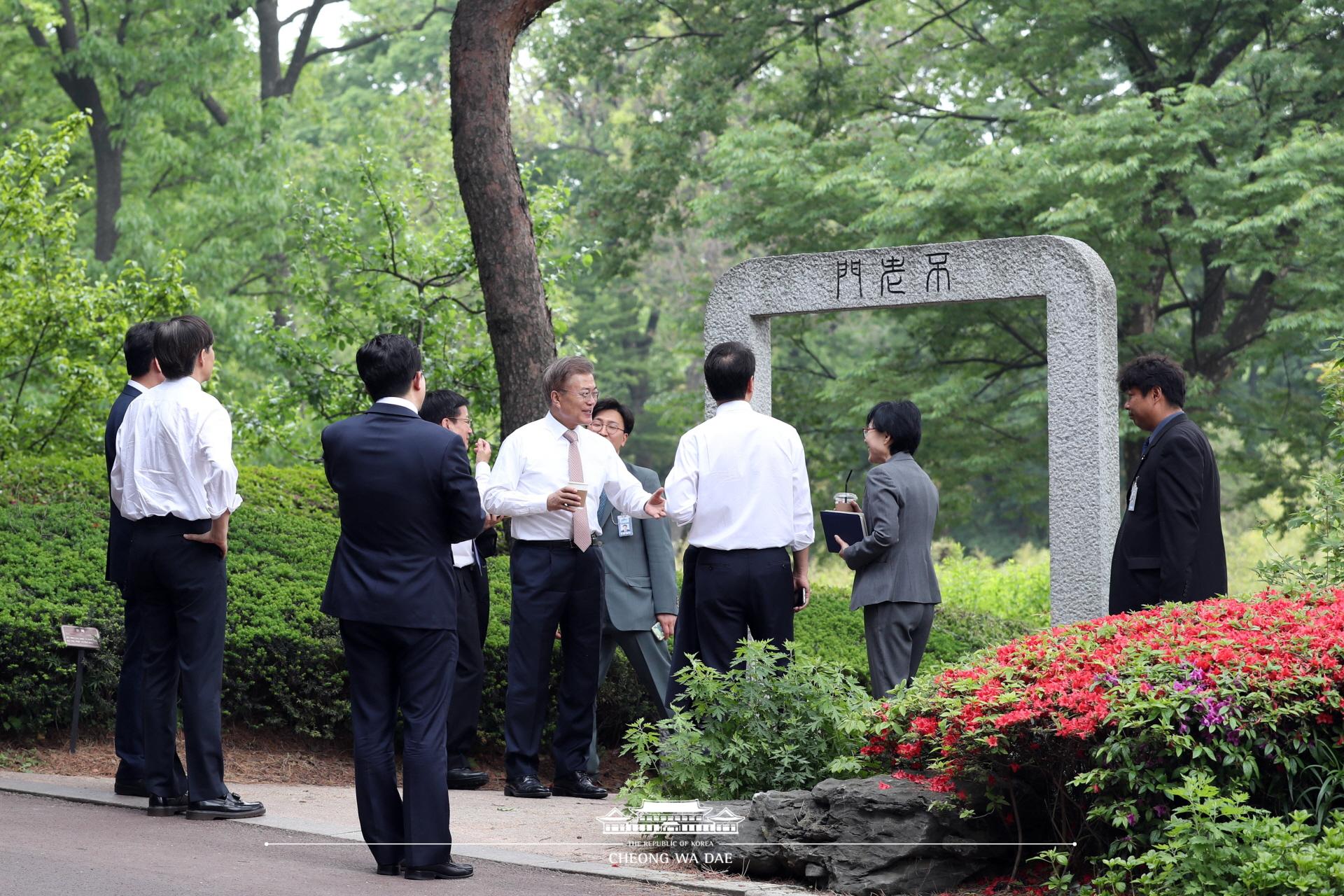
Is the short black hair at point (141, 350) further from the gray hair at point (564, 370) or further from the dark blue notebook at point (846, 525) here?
the dark blue notebook at point (846, 525)

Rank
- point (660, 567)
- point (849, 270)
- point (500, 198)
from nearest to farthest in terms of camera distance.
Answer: point (660, 567) < point (849, 270) < point (500, 198)

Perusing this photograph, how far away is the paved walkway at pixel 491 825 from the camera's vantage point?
4.98 m

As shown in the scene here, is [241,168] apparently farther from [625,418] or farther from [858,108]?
[625,418]

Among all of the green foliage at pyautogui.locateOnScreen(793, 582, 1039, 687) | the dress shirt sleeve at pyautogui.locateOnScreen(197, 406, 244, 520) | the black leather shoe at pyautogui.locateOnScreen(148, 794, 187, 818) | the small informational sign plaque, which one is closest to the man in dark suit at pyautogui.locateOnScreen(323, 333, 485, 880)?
the dress shirt sleeve at pyautogui.locateOnScreen(197, 406, 244, 520)

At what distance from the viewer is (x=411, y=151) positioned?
29.7m

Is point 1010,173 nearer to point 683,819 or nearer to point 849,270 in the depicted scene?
point 849,270

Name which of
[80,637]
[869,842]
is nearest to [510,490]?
[80,637]

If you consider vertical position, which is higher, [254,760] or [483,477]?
[483,477]

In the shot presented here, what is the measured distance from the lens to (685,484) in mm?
6262

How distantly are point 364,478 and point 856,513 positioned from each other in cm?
264

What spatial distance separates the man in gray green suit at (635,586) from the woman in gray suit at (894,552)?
106 centimetres

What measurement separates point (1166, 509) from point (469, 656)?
340 centimetres

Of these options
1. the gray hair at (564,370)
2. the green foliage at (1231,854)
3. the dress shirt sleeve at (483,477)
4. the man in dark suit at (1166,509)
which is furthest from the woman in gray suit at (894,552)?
the green foliage at (1231,854)

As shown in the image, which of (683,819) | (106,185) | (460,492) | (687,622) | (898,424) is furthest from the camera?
(106,185)
